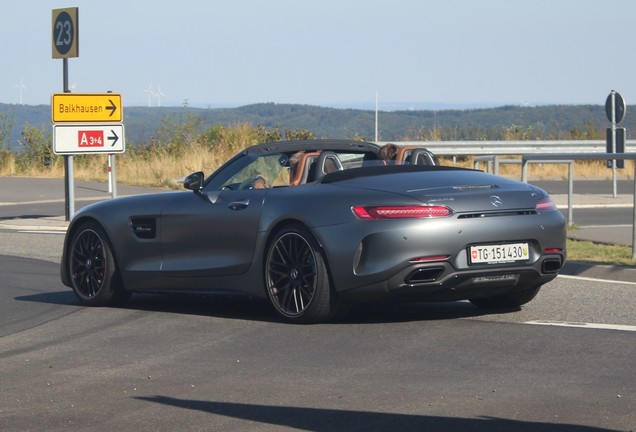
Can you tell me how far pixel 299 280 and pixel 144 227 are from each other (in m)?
1.86

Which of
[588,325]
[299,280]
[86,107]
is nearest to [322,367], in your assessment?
[299,280]

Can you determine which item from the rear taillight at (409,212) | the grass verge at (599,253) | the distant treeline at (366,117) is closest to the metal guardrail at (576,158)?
the grass verge at (599,253)

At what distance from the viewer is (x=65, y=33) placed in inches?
899

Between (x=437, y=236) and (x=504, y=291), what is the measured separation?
2.92ft

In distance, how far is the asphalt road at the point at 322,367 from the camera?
620cm

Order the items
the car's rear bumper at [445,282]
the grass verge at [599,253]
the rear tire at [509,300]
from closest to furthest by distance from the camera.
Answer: the car's rear bumper at [445,282], the rear tire at [509,300], the grass verge at [599,253]

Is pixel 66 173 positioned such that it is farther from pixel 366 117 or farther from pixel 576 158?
pixel 366 117

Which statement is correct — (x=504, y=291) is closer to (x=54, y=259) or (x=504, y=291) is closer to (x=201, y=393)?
(x=201, y=393)

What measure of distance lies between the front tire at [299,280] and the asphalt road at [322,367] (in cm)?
13

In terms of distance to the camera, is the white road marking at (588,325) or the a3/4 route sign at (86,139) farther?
the a3/4 route sign at (86,139)

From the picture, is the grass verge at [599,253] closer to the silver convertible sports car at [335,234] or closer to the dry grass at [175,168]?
the silver convertible sports car at [335,234]

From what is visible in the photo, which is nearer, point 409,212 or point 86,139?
point 409,212

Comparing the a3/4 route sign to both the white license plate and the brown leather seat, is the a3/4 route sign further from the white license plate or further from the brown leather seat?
the white license plate

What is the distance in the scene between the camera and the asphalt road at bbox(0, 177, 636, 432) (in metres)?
6.20
